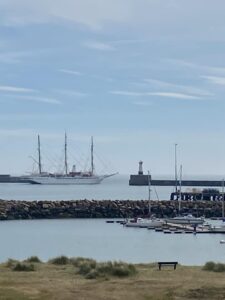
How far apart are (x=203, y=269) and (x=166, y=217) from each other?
186ft

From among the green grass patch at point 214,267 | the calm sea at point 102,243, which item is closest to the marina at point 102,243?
the calm sea at point 102,243

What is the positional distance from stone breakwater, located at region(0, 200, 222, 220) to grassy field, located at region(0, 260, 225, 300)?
55509mm

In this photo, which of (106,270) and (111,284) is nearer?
(111,284)

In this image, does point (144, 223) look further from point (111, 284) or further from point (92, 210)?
point (111, 284)

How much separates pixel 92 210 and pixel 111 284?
62221mm

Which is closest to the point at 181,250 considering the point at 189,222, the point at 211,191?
the point at 189,222

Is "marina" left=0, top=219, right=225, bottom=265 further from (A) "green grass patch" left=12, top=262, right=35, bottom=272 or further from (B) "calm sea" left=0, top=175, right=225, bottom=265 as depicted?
(A) "green grass patch" left=12, top=262, right=35, bottom=272

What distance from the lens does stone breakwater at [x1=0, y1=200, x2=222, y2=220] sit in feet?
253

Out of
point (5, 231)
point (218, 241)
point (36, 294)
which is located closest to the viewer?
point (36, 294)

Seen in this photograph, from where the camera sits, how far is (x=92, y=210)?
80.2m

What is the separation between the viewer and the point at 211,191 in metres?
104

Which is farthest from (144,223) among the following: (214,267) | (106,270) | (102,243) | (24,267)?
(106,270)

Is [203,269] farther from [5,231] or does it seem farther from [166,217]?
[166,217]

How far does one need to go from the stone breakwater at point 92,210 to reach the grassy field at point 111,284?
55509mm
